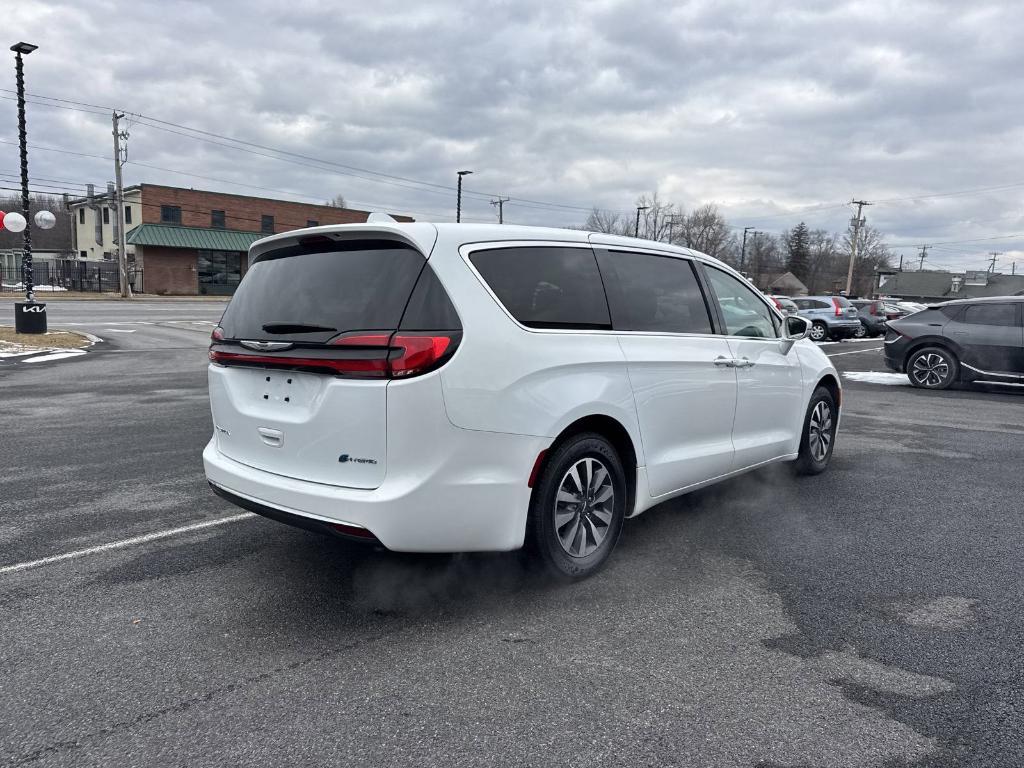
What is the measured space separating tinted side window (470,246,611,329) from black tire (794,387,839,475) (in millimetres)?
2774

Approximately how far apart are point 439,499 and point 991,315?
12073 mm

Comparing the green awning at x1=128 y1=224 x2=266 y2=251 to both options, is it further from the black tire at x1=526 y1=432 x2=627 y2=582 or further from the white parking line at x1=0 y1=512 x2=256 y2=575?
the black tire at x1=526 y1=432 x2=627 y2=582

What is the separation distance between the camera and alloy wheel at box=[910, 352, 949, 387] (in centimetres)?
1231

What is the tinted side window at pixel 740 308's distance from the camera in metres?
4.91

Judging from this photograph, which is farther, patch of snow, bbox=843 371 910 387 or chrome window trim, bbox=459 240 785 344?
patch of snow, bbox=843 371 910 387

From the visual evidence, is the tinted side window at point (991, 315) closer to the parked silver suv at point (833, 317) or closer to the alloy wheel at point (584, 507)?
the alloy wheel at point (584, 507)

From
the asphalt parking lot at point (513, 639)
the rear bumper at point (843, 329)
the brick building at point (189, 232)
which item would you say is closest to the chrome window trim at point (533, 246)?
the asphalt parking lot at point (513, 639)

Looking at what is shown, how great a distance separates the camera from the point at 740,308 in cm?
510

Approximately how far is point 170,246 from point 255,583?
51.2 metres

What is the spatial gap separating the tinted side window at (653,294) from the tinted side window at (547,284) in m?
0.11

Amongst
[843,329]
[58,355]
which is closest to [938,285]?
[843,329]

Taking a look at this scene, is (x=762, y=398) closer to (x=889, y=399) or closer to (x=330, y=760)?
(x=330, y=760)

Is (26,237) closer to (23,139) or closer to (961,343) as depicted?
(23,139)

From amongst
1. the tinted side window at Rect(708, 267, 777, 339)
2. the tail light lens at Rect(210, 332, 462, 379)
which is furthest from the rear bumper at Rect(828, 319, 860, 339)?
the tail light lens at Rect(210, 332, 462, 379)
